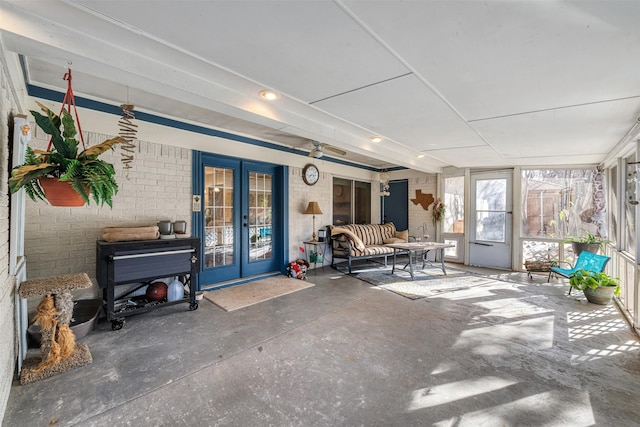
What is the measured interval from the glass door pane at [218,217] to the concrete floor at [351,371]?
1192 millimetres

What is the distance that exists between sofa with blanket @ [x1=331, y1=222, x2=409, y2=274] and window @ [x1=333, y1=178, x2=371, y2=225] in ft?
2.04

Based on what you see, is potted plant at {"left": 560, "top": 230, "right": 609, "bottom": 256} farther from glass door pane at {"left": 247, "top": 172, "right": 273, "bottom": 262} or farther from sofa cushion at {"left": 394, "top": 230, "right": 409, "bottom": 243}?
glass door pane at {"left": 247, "top": 172, "right": 273, "bottom": 262}

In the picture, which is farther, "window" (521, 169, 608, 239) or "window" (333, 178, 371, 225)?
"window" (333, 178, 371, 225)

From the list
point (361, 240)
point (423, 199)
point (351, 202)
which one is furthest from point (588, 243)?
point (351, 202)

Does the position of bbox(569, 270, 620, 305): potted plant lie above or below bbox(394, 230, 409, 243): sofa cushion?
below

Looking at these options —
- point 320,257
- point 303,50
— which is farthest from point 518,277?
point 303,50

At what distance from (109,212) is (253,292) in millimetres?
2140

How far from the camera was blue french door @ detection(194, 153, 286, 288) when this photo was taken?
446 cm

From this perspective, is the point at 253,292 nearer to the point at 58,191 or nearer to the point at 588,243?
the point at 58,191

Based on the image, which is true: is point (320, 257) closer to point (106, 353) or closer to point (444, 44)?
point (106, 353)

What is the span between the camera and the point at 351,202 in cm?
712

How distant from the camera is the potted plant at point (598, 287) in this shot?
376cm

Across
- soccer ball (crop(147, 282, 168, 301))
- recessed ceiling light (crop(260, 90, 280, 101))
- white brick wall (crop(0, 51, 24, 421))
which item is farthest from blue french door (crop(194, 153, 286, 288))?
white brick wall (crop(0, 51, 24, 421))

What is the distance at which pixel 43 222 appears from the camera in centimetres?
298
